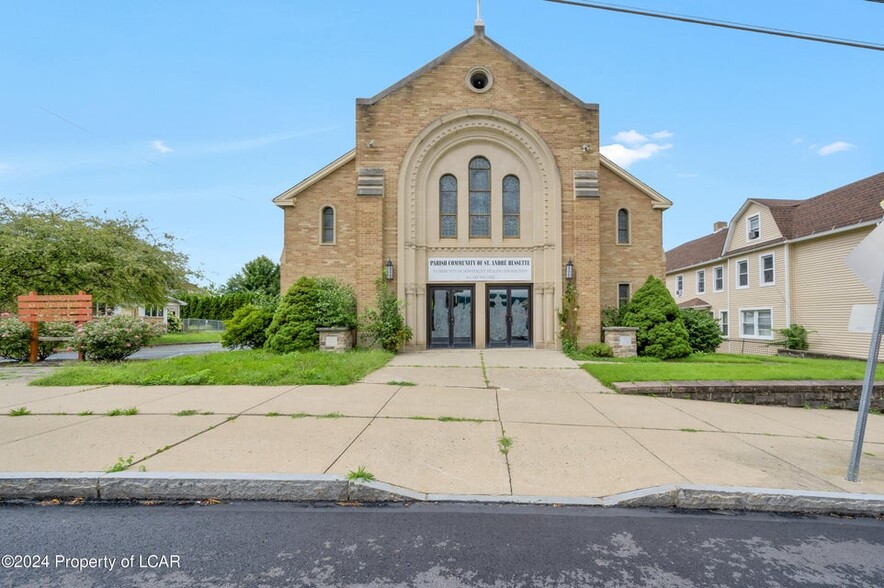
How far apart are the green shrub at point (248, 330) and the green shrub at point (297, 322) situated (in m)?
2.24

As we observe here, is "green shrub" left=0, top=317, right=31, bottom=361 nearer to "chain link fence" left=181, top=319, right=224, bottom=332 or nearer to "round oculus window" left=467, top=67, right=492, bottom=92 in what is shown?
"round oculus window" left=467, top=67, right=492, bottom=92

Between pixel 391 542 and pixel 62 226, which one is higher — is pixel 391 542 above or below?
below

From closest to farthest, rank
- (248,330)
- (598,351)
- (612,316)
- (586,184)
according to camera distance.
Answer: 1. (598,351)
2. (586,184)
3. (612,316)
4. (248,330)

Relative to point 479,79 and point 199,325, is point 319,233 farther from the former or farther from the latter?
point 199,325

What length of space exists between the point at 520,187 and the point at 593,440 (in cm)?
1233

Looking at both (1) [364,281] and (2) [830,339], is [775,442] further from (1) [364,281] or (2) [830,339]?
(2) [830,339]

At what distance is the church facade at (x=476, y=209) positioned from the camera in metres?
15.1

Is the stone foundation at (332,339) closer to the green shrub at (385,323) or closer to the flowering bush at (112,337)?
the green shrub at (385,323)

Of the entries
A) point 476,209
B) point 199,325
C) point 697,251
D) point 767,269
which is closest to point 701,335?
point 476,209

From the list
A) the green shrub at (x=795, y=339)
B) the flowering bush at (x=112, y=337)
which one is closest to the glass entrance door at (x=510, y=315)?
the flowering bush at (x=112, y=337)

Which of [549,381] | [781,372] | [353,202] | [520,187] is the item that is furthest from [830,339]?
[353,202]

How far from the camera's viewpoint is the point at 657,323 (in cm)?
1386

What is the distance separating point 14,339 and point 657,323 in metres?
19.5

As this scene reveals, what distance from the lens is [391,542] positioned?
9.79 ft
